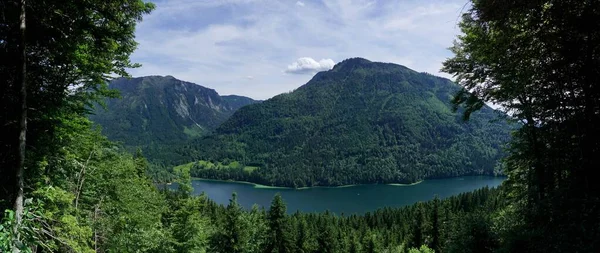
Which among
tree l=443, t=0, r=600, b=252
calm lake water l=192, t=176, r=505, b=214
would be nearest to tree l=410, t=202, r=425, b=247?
tree l=443, t=0, r=600, b=252

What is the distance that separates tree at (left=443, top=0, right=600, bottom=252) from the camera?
779 centimetres

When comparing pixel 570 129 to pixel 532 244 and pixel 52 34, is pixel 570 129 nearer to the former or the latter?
pixel 532 244

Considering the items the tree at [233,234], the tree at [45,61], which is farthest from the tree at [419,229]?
the tree at [45,61]

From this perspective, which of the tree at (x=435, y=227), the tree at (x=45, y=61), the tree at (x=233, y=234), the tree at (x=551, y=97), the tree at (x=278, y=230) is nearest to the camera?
the tree at (x=45, y=61)

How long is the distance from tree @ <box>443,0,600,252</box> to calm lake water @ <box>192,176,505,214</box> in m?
107

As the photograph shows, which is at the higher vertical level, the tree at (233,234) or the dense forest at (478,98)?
the dense forest at (478,98)

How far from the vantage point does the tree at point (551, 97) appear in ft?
25.6

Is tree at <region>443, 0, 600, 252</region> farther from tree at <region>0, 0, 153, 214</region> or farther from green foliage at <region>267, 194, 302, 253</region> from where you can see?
green foliage at <region>267, 194, 302, 253</region>

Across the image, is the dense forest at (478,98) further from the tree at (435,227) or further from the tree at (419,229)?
the tree at (419,229)

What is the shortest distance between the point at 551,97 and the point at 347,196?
145m

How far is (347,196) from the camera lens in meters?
150

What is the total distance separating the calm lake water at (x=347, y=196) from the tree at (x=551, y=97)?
107 m

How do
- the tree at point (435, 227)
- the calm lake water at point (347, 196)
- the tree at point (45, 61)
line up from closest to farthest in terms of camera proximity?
the tree at point (45, 61), the tree at point (435, 227), the calm lake water at point (347, 196)

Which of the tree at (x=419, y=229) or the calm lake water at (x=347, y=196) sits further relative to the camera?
the calm lake water at (x=347, y=196)
